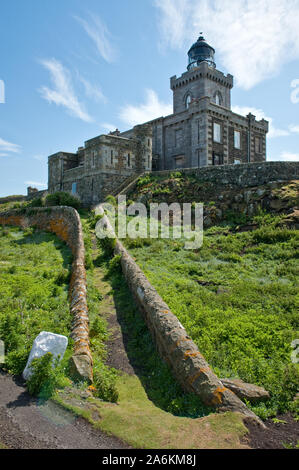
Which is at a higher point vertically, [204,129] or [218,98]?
[218,98]

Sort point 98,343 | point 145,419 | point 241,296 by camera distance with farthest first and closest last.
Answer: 1. point 241,296
2. point 98,343
3. point 145,419

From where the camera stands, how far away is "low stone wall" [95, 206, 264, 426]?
475 cm

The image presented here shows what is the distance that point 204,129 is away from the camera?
90.0 ft

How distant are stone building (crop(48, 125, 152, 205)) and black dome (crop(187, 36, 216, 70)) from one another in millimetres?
17851

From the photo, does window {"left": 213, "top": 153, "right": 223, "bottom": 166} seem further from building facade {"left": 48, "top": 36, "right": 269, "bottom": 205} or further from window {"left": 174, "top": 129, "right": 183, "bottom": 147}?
window {"left": 174, "top": 129, "right": 183, "bottom": 147}

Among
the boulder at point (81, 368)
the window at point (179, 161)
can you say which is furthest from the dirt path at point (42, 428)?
the window at point (179, 161)

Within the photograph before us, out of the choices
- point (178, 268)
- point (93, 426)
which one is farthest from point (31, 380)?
point (178, 268)

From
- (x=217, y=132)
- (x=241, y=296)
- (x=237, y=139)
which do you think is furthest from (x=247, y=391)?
(x=237, y=139)

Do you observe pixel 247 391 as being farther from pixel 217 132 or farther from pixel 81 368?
pixel 217 132

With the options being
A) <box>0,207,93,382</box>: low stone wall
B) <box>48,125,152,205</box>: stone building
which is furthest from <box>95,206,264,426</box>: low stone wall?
<box>48,125,152,205</box>: stone building

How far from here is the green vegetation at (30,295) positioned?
609 cm

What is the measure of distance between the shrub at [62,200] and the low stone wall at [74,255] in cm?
199

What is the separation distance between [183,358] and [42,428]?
2.55 metres

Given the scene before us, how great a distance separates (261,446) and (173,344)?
2.34m
